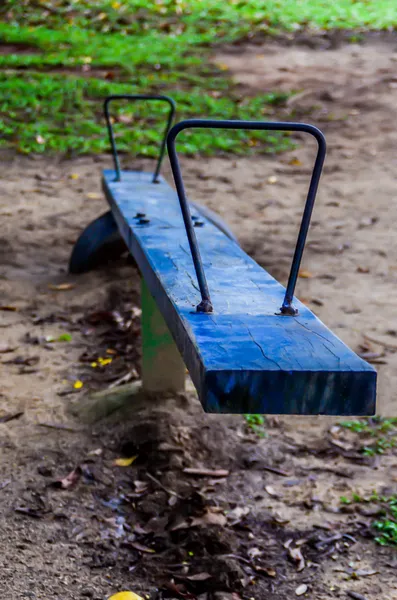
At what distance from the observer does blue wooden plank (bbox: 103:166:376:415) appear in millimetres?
1974

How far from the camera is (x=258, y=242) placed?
5816mm

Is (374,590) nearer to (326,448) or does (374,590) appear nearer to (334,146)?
(326,448)

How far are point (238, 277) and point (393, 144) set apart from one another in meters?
5.85

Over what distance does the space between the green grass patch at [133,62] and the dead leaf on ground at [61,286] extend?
8.97ft

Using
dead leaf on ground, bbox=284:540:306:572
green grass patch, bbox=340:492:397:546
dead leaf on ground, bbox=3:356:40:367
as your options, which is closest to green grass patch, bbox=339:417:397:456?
green grass patch, bbox=340:492:397:546

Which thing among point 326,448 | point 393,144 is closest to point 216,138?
point 393,144

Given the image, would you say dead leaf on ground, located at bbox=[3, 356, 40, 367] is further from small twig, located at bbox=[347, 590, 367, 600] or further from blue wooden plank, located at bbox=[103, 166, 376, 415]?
small twig, located at bbox=[347, 590, 367, 600]

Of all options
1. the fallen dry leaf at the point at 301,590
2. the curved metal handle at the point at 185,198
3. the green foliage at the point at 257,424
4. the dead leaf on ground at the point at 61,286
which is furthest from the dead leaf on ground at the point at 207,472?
the dead leaf on ground at the point at 61,286

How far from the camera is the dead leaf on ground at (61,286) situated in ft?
16.8

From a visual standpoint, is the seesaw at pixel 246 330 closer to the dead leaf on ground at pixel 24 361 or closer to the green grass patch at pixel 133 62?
the dead leaf on ground at pixel 24 361

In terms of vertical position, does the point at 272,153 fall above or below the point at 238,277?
below

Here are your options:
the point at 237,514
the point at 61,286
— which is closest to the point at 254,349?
the point at 237,514

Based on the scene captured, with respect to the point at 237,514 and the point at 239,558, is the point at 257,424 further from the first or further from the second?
the point at 239,558

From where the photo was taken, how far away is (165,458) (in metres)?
3.30
